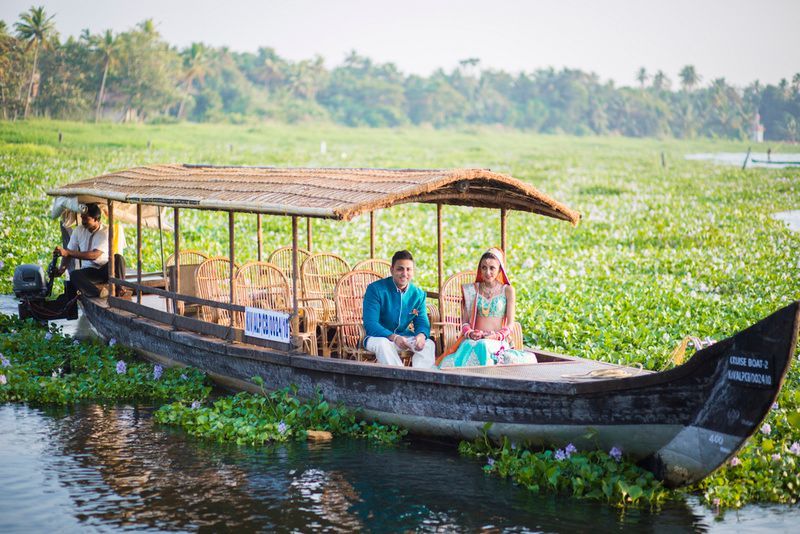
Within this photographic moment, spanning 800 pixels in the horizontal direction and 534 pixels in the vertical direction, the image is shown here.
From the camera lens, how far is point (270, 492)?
22.5ft

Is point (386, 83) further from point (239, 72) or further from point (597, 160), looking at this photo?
point (597, 160)

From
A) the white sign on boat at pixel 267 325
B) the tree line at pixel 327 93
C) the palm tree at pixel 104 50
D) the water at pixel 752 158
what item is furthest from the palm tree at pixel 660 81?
the white sign on boat at pixel 267 325

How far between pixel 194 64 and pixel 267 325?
129 ft

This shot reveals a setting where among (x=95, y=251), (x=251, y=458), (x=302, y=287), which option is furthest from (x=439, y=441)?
(x=95, y=251)

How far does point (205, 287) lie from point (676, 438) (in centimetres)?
516

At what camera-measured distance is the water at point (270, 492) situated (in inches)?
247

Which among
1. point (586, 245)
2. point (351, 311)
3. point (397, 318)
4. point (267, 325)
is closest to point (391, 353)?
point (397, 318)

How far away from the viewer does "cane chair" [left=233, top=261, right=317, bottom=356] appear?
9727mm

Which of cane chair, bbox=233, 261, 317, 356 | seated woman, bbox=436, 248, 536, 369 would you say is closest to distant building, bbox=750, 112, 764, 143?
cane chair, bbox=233, 261, 317, 356

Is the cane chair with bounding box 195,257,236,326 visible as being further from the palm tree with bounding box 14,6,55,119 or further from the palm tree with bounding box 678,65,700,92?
the palm tree with bounding box 678,65,700,92

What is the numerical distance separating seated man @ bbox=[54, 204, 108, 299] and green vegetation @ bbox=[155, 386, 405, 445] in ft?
11.5

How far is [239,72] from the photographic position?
5531cm

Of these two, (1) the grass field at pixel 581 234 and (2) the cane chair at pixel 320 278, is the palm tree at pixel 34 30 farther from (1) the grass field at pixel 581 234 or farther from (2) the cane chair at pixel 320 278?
(2) the cane chair at pixel 320 278

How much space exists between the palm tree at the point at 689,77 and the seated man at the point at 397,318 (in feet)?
215
